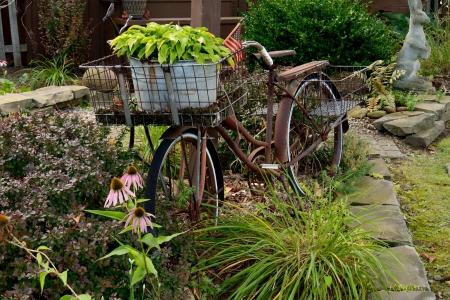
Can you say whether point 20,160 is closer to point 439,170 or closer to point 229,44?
point 229,44

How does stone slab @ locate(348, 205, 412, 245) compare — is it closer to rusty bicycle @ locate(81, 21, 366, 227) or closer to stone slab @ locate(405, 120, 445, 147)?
rusty bicycle @ locate(81, 21, 366, 227)

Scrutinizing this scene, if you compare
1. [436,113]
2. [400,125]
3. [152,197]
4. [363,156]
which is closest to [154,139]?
[363,156]

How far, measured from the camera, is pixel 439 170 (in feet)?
18.6

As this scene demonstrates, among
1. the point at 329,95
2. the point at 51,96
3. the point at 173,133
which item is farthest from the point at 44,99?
the point at 173,133

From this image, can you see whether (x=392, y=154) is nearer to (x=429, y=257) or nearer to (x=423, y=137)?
(x=423, y=137)

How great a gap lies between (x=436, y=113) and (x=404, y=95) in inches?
24.5

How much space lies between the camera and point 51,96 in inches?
275

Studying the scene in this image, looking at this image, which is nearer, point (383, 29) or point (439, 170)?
point (439, 170)

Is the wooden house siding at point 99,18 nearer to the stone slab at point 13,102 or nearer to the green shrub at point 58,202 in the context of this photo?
the stone slab at point 13,102

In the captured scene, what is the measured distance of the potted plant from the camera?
2.98 m

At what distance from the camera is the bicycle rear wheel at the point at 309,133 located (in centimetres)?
422

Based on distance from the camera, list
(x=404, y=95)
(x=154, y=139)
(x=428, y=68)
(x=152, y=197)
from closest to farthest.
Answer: (x=152, y=197), (x=154, y=139), (x=404, y=95), (x=428, y=68)

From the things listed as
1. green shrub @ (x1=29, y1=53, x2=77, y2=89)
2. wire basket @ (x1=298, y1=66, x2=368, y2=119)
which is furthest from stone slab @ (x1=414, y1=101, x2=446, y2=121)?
green shrub @ (x1=29, y1=53, x2=77, y2=89)

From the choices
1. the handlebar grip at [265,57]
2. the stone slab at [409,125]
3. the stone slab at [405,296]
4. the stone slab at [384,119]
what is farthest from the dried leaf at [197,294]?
the stone slab at [384,119]
